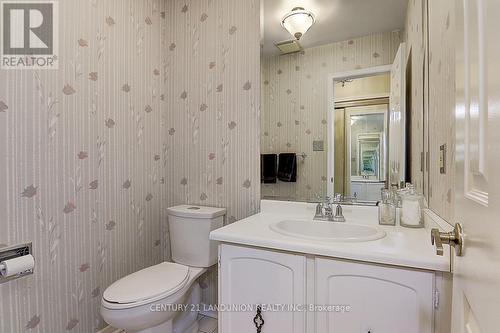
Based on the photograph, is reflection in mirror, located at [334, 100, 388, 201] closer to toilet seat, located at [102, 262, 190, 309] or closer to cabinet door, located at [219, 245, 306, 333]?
cabinet door, located at [219, 245, 306, 333]

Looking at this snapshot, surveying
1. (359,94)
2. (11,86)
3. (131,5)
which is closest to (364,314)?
(359,94)

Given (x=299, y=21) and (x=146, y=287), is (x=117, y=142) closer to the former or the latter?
(x=146, y=287)

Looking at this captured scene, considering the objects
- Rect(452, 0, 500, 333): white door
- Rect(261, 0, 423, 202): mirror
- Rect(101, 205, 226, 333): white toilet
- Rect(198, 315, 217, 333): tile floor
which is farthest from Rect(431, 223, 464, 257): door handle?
Rect(198, 315, 217, 333): tile floor

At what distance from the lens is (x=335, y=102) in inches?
61.0

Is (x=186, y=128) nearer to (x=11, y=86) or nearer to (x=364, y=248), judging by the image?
(x=11, y=86)

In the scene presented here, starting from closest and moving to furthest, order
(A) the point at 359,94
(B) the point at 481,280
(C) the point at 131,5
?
(B) the point at 481,280 → (A) the point at 359,94 → (C) the point at 131,5

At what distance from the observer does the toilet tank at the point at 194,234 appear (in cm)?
169

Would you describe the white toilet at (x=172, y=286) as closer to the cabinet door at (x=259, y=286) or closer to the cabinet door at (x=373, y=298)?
the cabinet door at (x=259, y=286)

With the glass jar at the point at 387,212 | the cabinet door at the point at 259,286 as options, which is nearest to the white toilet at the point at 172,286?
the cabinet door at the point at 259,286

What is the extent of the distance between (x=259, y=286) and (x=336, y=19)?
1.48 m

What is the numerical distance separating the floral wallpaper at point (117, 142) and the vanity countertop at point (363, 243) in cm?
52

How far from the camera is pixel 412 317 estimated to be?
35.6 inches

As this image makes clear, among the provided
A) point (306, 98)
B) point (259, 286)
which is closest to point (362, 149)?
point (306, 98)

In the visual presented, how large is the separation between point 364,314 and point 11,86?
1.73 metres
